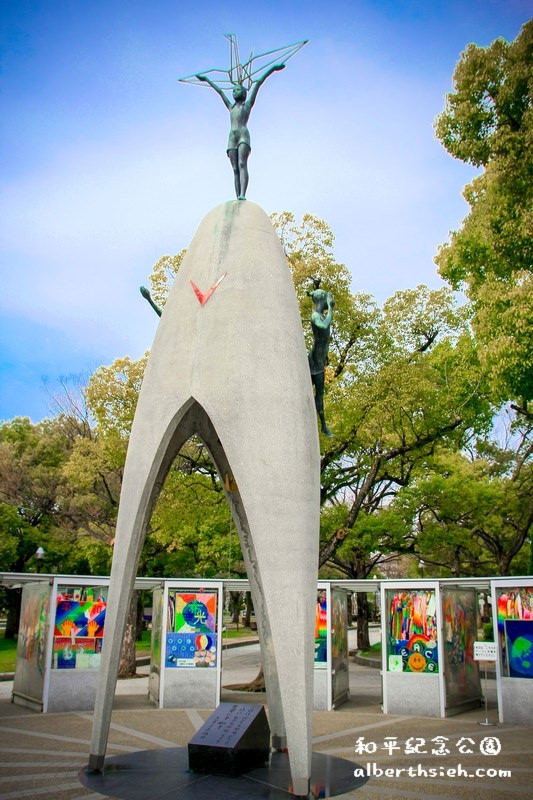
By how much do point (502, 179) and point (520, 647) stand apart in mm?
9908

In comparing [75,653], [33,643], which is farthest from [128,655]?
[75,653]

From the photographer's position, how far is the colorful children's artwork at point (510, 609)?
13688 millimetres

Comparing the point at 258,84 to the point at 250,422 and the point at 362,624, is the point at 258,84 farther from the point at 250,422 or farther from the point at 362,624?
the point at 362,624

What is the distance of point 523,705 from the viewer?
13.3m

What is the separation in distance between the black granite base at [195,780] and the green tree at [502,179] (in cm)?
873

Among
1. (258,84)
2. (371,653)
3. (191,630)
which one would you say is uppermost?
(258,84)

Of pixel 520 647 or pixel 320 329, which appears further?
pixel 520 647

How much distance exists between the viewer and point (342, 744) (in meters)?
10.6

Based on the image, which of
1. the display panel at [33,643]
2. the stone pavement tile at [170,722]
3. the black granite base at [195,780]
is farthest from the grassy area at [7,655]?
the black granite base at [195,780]

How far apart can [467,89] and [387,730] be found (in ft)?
44.4

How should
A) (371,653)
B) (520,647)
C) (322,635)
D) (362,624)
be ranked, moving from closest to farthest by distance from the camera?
(520,647) → (322,635) → (371,653) → (362,624)

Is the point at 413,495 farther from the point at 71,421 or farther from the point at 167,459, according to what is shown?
the point at 167,459

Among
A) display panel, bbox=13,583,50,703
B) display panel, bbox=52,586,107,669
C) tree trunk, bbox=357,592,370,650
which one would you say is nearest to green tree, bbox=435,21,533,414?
display panel, bbox=52,586,107,669

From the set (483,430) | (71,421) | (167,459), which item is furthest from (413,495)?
(167,459)
